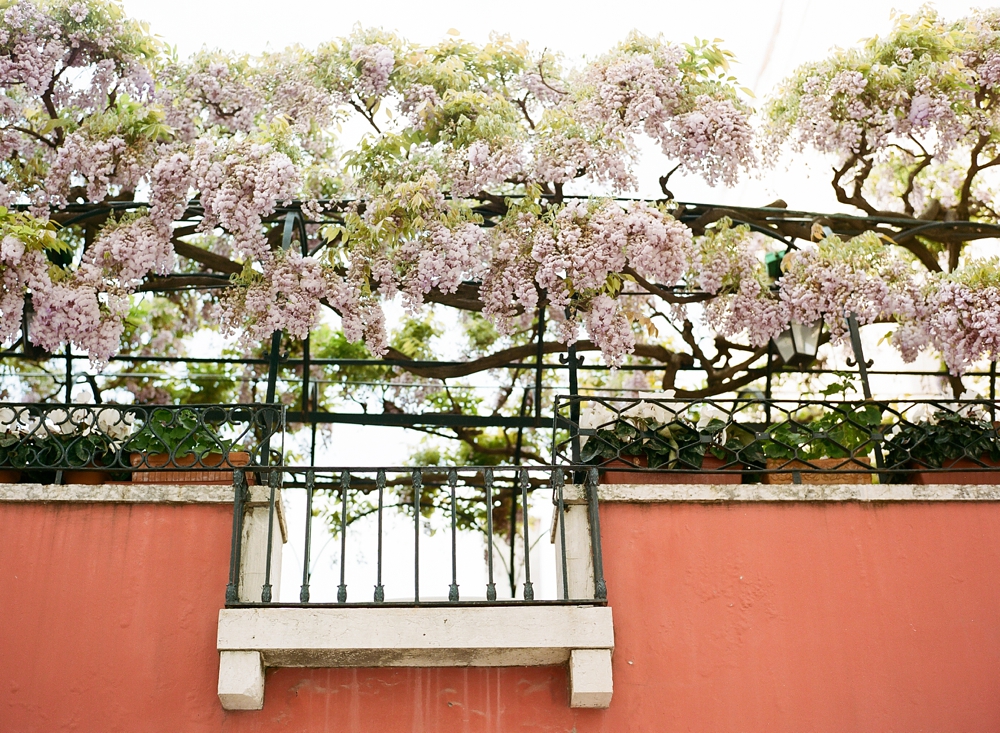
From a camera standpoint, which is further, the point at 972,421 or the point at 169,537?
the point at 972,421

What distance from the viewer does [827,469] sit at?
19.4ft

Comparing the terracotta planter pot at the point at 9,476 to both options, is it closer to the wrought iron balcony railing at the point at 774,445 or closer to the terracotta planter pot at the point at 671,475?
the wrought iron balcony railing at the point at 774,445

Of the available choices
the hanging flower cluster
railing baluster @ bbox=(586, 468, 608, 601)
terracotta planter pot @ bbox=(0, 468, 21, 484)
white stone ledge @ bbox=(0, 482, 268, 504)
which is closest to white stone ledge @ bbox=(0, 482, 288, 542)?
white stone ledge @ bbox=(0, 482, 268, 504)

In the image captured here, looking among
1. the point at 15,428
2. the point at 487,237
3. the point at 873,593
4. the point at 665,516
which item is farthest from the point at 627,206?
the point at 15,428

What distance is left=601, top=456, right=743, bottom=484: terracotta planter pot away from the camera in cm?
581

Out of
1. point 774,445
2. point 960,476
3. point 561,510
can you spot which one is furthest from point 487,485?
point 960,476

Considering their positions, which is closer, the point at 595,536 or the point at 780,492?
the point at 595,536

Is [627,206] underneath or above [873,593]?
above

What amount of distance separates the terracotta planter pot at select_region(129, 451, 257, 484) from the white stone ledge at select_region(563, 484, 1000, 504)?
5.92ft

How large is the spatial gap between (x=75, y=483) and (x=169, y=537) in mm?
696

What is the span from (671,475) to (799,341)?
76.6 inches

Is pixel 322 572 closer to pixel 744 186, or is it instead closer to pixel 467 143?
pixel 467 143

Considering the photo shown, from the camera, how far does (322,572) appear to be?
31.6ft

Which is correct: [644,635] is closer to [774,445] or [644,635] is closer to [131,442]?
[774,445]
